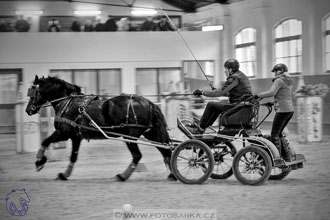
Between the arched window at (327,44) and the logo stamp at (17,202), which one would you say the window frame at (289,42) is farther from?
the logo stamp at (17,202)

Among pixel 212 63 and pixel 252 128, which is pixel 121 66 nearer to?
pixel 212 63

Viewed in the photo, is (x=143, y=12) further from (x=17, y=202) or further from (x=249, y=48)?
(x=17, y=202)

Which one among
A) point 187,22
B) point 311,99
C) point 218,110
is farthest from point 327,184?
point 187,22

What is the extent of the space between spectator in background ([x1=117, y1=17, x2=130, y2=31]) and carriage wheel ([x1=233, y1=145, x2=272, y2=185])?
54.8ft

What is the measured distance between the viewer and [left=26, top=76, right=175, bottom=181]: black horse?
979cm

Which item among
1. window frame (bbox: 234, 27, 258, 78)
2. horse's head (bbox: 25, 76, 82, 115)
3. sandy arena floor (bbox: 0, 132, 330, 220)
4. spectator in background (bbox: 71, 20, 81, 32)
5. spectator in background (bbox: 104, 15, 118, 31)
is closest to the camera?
sandy arena floor (bbox: 0, 132, 330, 220)

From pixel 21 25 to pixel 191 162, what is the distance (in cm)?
1664

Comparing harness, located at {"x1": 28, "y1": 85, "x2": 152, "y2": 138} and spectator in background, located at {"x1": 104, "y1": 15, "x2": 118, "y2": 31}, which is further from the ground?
spectator in background, located at {"x1": 104, "y1": 15, "x2": 118, "y2": 31}

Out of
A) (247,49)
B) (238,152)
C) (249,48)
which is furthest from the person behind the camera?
(247,49)

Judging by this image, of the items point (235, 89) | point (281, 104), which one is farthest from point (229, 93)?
point (281, 104)

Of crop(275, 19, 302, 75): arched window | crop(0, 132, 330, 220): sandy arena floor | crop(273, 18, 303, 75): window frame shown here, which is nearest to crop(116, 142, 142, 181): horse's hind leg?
crop(0, 132, 330, 220): sandy arena floor

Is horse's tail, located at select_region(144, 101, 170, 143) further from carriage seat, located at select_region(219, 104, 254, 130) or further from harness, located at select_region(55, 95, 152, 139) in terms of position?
carriage seat, located at select_region(219, 104, 254, 130)

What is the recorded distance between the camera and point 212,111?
30.1 ft

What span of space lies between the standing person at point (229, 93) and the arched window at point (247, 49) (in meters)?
15.3
